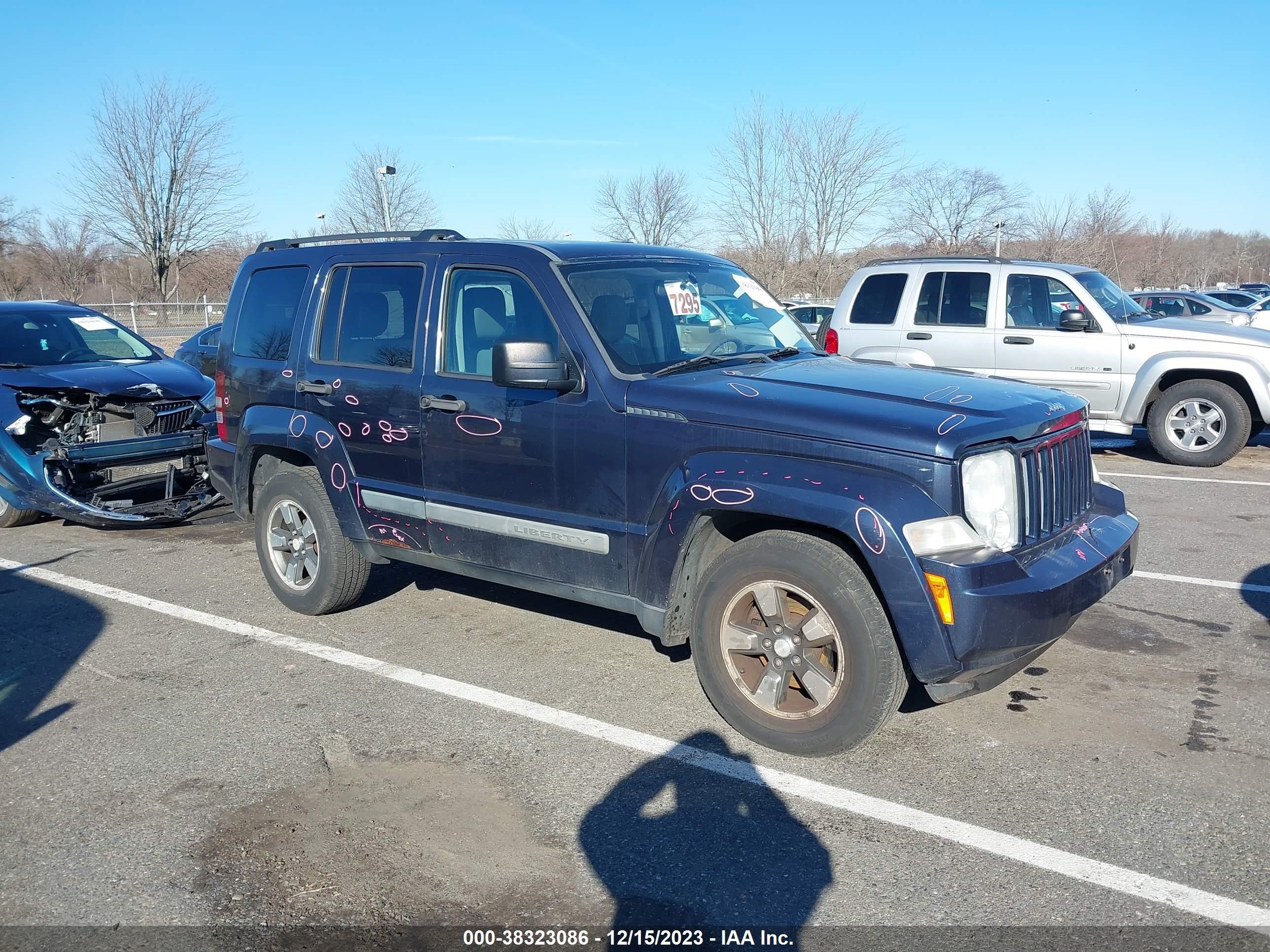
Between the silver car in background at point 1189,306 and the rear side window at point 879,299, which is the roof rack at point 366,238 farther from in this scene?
the silver car in background at point 1189,306

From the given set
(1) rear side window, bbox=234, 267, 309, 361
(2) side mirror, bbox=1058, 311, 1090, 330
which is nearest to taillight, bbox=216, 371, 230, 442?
(1) rear side window, bbox=234, 267, 309, 361

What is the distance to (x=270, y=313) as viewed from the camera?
5.97 meters

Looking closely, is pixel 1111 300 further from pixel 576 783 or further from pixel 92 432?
pixel 92 432

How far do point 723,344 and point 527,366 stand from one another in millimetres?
1073

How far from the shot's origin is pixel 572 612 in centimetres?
581

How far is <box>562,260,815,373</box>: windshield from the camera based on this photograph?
15.0 feet

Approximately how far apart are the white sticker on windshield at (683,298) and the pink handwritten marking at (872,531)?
1.64 metres

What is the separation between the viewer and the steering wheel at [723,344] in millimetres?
4754

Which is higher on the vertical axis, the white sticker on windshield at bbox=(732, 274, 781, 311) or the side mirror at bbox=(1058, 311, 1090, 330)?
the white sticker on windshield at bbox=(732, 274, 781, 311)

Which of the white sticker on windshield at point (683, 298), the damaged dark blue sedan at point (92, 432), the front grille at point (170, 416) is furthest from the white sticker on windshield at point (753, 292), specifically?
the front grille at point (170, 416)

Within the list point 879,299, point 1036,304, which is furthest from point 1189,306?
A: point 879,299

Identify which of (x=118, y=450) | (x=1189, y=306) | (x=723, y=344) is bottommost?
(x=118, y=450)

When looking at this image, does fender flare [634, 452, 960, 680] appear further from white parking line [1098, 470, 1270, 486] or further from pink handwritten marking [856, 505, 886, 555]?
white parking line [1098, 470, 1270, 486]

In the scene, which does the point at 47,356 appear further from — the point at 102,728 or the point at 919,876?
the point at 919,876
